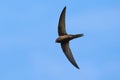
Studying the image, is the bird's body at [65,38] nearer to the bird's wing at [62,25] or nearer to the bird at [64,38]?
the bird at [64,38]

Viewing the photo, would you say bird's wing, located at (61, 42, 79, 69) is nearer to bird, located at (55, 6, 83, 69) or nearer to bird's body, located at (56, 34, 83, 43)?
bird, located at (55, 6, 83, 69)

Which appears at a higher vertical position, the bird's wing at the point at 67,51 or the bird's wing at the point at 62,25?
the bird's wing at the point at 62,25

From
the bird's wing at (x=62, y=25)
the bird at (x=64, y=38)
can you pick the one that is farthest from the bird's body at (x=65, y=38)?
the bird's wing at (x=62, y=25)

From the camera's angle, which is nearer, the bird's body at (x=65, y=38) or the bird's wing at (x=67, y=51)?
the bird's body at (x=65, y=38)

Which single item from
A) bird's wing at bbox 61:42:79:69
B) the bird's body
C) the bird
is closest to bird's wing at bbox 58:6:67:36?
the bird

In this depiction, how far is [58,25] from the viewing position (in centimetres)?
1380

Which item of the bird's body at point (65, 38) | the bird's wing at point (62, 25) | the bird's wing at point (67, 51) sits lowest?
the bird's wing at point (67, 51)

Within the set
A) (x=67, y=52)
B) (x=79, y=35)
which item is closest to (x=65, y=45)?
(x=67, y=52)

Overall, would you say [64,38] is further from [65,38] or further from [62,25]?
[62,25]

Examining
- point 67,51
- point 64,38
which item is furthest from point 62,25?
point 67,51

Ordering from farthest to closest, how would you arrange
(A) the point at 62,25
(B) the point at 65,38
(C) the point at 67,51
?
1. (C) the point at 67,51
2. (A) the point at 62,25
3. (B) the point at 65,38

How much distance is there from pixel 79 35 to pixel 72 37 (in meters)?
0.45

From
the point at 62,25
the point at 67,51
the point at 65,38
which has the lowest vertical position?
the point at 67,51

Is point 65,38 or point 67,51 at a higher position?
point 65,38
